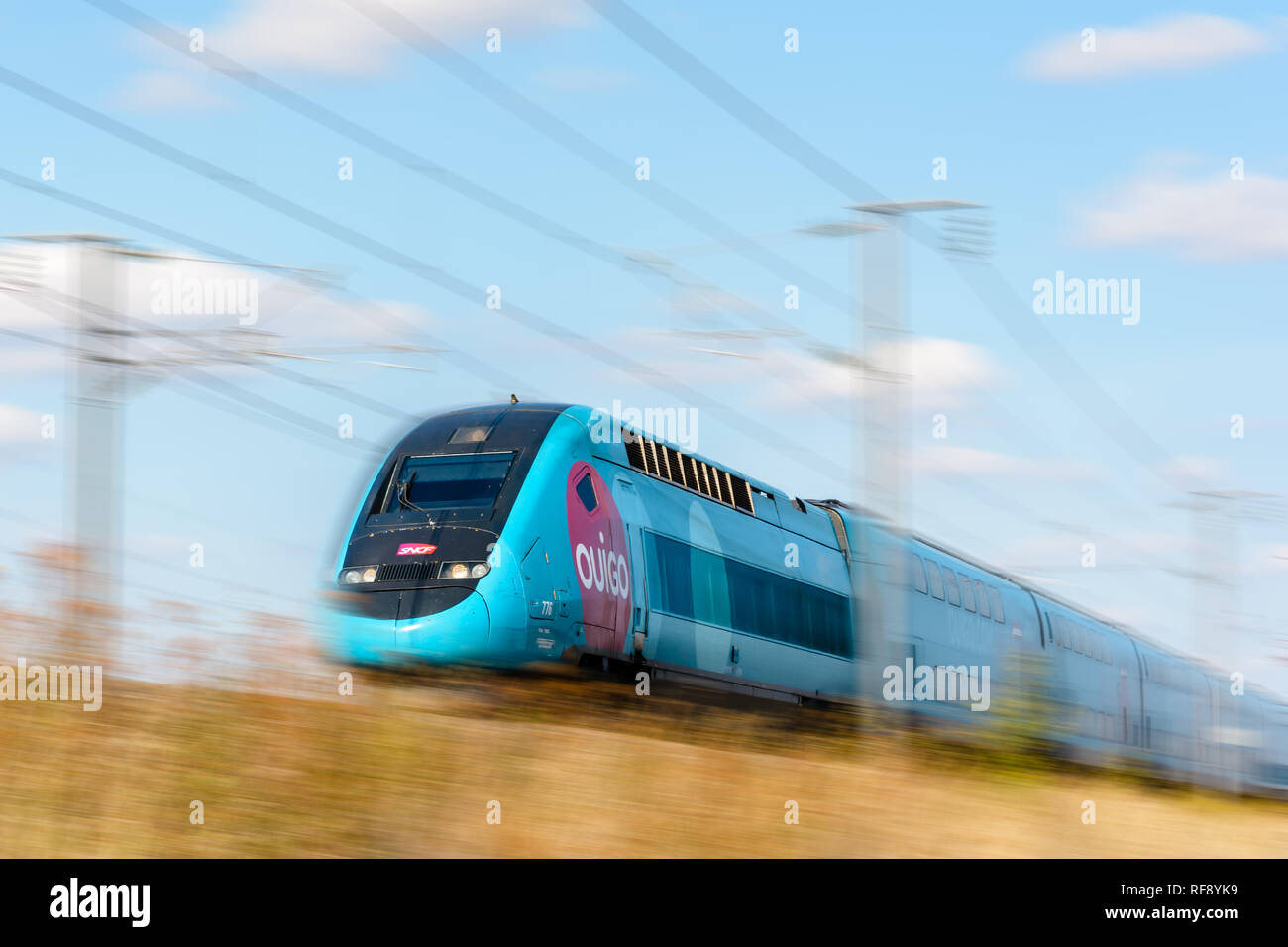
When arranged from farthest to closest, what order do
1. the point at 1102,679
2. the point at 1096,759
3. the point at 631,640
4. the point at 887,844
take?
1. the point at 1102,679
2. the point at 631,640
3. the point at 1096,759
4. the point at 887,844

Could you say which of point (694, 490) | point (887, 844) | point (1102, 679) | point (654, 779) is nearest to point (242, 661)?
point (654, 779)

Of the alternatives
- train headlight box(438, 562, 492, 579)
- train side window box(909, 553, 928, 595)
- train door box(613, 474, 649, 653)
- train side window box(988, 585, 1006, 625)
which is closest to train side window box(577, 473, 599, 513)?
train door box(613, 474, 649, 653)

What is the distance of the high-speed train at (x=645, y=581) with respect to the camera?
11.6 m

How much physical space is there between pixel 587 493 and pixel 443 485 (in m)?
1.63

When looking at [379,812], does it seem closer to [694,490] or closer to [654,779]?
[654,779]

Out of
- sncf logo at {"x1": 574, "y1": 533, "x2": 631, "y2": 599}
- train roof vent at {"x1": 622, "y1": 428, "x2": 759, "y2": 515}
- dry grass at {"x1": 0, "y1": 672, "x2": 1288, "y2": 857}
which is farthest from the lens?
train roof vent at {"x1": 622, "y1": 428, "x2": 759, "y2": 515}

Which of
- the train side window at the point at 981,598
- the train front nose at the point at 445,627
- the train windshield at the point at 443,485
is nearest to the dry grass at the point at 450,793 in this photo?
the train front nose at the point at 445,627

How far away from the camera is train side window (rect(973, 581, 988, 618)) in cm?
2541

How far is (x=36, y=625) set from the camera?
8.61 m

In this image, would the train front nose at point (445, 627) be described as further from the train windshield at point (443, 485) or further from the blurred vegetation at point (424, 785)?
the blurred vegetation at point (424, 785)

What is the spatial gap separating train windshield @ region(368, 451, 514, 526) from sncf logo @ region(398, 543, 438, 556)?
0.50m

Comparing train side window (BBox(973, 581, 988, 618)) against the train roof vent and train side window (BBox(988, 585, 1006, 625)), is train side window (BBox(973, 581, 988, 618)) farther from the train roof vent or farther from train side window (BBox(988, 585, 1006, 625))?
the train roof vent

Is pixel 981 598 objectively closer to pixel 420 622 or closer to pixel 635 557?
pixel 635 557
